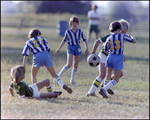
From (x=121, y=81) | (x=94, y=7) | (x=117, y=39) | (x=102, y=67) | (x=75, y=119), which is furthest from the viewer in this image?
(x=94, y=7)

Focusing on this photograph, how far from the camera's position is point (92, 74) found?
905 centimetres

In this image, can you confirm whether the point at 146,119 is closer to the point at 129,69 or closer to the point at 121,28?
the point at 121,28

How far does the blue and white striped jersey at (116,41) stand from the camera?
18.4 ft

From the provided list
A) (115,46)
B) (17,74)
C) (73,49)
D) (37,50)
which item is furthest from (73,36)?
(17,74)

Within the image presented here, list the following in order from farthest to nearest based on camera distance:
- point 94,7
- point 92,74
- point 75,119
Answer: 1. point 94,7
2. point 92,74
3. point 75,119

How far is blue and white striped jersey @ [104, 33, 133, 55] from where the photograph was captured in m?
5.60

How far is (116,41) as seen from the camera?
559 cm

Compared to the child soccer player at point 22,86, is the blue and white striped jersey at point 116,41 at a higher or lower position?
higher

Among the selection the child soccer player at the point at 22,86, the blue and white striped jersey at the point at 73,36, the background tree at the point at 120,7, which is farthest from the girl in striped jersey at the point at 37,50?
the background tree at the point at 120,7

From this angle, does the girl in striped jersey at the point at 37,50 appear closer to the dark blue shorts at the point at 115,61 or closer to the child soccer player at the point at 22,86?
the child soccer player at the point at 22,86

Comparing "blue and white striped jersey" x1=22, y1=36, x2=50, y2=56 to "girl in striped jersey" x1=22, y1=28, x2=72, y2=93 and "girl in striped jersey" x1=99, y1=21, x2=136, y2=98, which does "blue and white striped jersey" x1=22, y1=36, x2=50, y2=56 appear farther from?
"girl in striped jersey" x1=99, y1=21, x2=136, y2=98

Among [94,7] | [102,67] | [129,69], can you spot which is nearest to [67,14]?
[94,7]

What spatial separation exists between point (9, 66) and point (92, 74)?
2729 mm

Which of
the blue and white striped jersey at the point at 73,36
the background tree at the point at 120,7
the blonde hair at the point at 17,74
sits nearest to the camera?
the blonde hair at the point at 17,74
